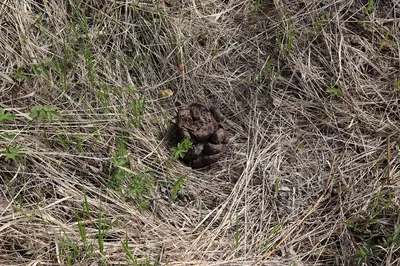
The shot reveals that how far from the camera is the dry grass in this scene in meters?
2.30

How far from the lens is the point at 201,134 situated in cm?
269

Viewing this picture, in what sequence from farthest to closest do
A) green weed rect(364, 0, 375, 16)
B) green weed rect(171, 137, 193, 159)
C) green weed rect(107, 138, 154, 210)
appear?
green weed rect(364, 0, 375, 16) < green weed rect(171, 137, 193, 159) < green weed rect(107, 138, 154, 210)

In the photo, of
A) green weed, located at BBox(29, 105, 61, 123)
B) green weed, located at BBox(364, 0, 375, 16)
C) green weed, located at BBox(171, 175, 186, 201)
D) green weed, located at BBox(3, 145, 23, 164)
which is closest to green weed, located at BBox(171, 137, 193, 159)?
green weed, located at BBox(171, 175, 186, 201)

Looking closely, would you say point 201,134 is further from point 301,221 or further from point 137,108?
point 301,221

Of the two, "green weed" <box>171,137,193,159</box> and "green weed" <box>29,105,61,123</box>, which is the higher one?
"green weed" <box>29,105,61,123</box>

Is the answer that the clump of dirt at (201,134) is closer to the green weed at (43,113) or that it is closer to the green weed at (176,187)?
the green weed at (176,187)

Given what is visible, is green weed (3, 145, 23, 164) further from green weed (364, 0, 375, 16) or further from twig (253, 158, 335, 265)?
green weed (364, 0, 375, 16)

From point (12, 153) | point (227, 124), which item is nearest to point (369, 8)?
point (227, 124)

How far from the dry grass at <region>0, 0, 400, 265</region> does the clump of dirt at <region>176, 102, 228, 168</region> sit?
71 mm

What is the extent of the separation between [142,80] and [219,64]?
1.65 feet

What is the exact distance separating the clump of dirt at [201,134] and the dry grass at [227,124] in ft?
0.23

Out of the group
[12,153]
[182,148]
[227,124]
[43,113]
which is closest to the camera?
→ [12,153]

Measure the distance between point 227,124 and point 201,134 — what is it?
26 cm

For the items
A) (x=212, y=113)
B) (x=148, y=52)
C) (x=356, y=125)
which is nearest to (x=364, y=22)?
(x=356, y=125)
